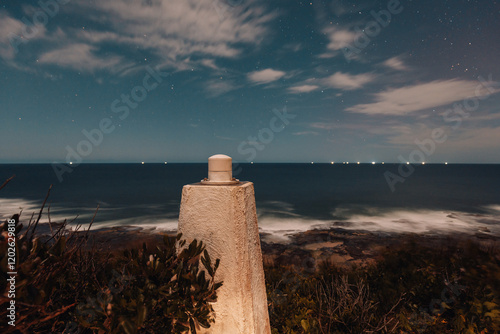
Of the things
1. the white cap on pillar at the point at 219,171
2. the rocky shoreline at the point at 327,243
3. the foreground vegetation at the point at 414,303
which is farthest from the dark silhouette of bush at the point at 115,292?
the rocky shoreline at the point at 327,243

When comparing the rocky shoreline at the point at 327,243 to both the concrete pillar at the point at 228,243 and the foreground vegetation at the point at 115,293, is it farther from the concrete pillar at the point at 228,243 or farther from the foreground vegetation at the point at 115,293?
the foreground vegetation at the point at 115,293

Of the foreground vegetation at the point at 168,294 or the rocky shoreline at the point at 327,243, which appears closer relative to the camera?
the foreground vegetation at the point at 168,294

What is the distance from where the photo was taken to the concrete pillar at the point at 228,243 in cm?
189

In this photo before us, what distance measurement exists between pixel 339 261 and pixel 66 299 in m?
12.6

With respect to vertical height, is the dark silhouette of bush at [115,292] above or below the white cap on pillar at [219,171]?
below

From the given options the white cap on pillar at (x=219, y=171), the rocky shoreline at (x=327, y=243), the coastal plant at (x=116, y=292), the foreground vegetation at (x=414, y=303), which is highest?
the white cap on pillar at (x=219, y=171)

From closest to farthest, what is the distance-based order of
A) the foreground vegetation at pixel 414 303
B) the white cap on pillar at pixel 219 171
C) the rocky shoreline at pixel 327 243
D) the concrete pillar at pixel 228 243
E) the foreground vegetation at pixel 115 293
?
the foreground vegetation at pixel 115 293 < the concrete pillar at pixel 228 243 < the white cap on pillar at pixel 219 171 < the foreground vegetation at pixel 414 303 < the rocky shoreline at pixel 327 243

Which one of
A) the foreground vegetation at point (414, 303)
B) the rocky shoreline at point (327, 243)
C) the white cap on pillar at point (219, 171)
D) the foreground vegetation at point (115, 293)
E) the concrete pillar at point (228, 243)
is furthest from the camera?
the rocky shoreline at point (327, 243)

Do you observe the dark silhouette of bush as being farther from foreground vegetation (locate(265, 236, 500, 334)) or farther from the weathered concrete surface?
foreground vegetation (locate(265, 236, 500, 334))

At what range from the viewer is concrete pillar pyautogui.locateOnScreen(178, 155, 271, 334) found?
1.89 metres

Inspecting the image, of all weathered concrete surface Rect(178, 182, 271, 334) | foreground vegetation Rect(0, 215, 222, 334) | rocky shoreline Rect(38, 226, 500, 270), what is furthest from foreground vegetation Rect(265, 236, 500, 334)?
rocky shoreline Rect(38, 226, 500, 270)

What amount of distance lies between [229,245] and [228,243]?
0.06 feet

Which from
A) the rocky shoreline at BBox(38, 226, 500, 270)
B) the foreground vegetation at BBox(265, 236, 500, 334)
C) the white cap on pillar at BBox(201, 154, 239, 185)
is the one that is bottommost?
the rocky shoreline at BBox(38, 226, 500, 270)

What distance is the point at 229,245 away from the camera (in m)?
1.91
